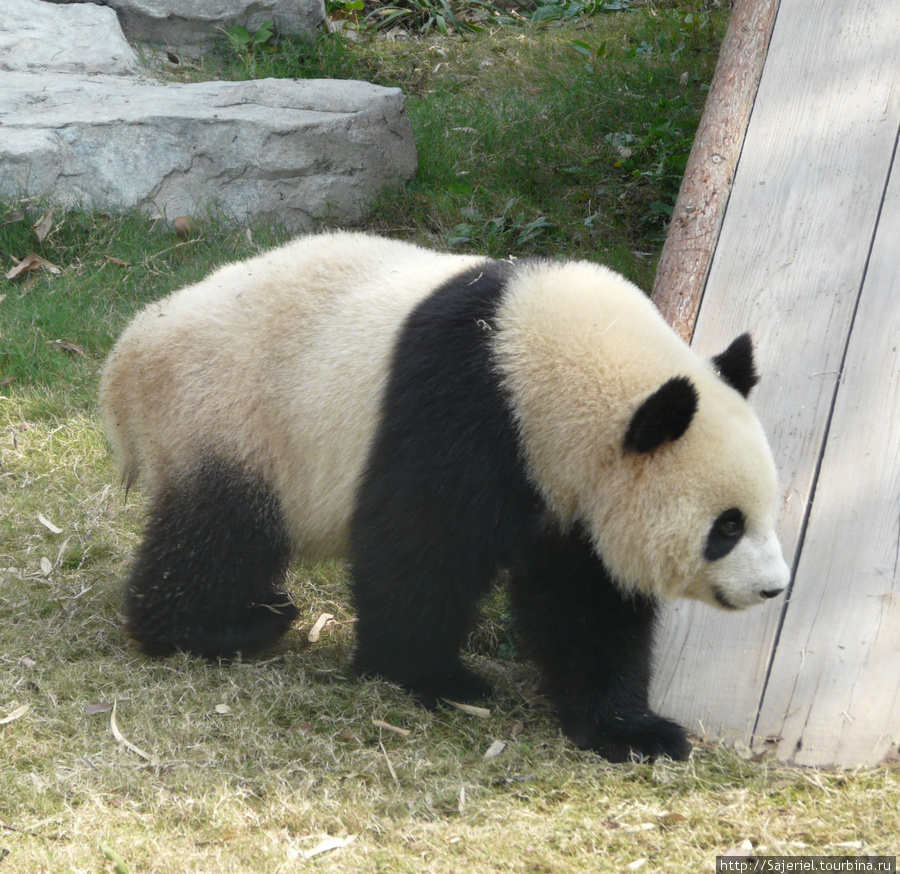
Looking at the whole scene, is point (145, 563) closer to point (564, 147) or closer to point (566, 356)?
point (566, 356)

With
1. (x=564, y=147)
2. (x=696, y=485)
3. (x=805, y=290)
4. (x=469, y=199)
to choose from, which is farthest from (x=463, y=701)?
(x=564, y=147)

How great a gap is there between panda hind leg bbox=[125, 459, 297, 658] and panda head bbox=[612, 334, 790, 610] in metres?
1.20

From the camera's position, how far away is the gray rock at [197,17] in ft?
25.0

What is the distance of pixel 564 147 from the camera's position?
6742 mm

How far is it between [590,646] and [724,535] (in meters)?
0.60

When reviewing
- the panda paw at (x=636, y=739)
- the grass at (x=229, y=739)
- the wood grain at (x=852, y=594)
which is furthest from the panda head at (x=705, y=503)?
the grass at (x=229, y=739)

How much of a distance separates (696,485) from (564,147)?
4580mm

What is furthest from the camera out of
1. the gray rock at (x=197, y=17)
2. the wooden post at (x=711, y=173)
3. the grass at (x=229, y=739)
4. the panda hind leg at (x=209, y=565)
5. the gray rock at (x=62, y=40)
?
the gray rock at (x=197, y=17)

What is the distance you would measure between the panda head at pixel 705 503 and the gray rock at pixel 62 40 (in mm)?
5933

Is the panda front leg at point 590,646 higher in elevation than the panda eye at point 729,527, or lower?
lower

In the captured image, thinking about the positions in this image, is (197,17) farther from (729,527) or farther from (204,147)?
(729,527)

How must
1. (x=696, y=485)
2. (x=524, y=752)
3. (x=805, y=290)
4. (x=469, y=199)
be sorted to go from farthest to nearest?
(x=469, y=199) → (x=805, y=290) → (x=524, y=752) → (x=696, y=485)

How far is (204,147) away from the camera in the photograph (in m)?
6.26

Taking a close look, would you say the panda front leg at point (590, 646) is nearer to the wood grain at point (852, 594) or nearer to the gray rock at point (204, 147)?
the wood grain at point (852, 594)
